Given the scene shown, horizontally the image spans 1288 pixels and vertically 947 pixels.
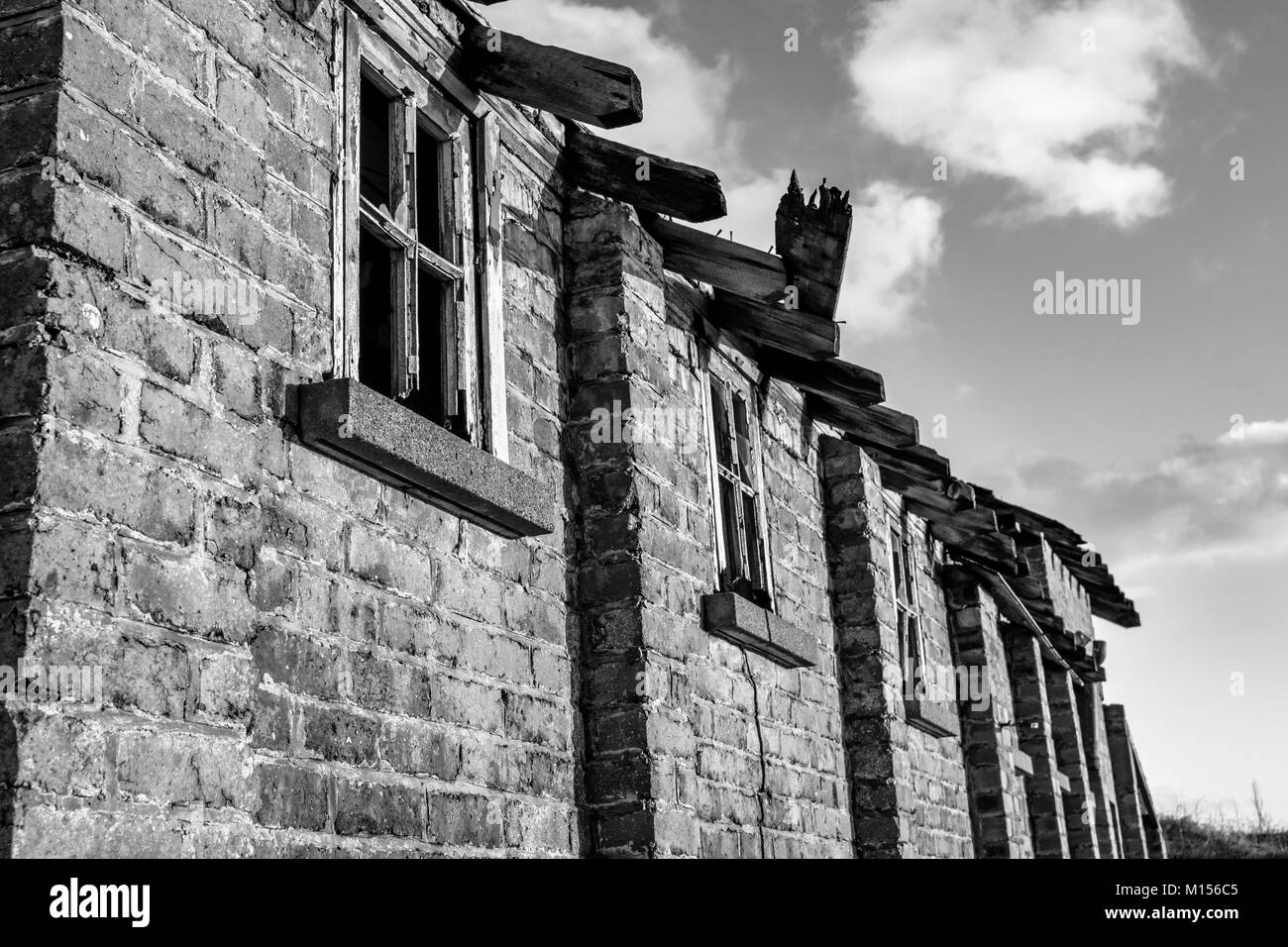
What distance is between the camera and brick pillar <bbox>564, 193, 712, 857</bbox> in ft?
15.9

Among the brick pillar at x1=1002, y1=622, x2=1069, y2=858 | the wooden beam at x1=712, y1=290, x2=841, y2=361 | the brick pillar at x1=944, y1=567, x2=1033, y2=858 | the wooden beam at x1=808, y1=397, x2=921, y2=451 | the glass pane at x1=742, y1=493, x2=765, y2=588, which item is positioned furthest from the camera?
the brick pillar at x1=1002, y1=622, x2=1069, y2=858

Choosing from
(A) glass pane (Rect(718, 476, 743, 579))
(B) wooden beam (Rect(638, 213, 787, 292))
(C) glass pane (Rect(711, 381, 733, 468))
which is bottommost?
(A) glass pane (Rect(718, 476, 743, 579))

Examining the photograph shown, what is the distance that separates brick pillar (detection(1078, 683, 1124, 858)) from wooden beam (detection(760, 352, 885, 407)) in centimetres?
847

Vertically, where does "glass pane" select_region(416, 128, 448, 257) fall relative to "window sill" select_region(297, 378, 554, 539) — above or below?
above

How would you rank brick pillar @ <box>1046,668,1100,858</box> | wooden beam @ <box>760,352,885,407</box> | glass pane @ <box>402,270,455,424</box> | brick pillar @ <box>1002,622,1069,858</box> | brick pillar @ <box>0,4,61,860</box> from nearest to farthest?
brick pillar @ <box>0,4,61,860</box> → glass pane @ <box>402,270,455,424</box> → wooden beam @ <box>760,352,885,407</box> → brick pillar @ <box>1002,622,1069,858</box> → brick pillar @ <box>1046,668,1100,858</box>

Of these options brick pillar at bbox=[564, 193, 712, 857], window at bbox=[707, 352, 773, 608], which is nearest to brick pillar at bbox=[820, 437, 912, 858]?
window at bbox=[707, 352, 773, 608]

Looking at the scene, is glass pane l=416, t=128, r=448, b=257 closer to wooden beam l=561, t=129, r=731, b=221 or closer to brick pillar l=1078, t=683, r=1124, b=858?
wooden beam l=561, t=129, r=731, b=221

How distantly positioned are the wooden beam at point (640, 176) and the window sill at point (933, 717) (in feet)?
13.3

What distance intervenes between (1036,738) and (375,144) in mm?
8914

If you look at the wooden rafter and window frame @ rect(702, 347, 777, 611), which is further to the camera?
window frame @ rect(702, 347, 777, 611)

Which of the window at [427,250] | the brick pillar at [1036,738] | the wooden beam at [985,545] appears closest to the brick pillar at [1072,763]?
the brick pillar at [1036,738]

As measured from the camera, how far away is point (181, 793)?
2729mm

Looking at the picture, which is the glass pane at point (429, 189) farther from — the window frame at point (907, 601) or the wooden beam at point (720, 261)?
the window frame at point (907, 601)
